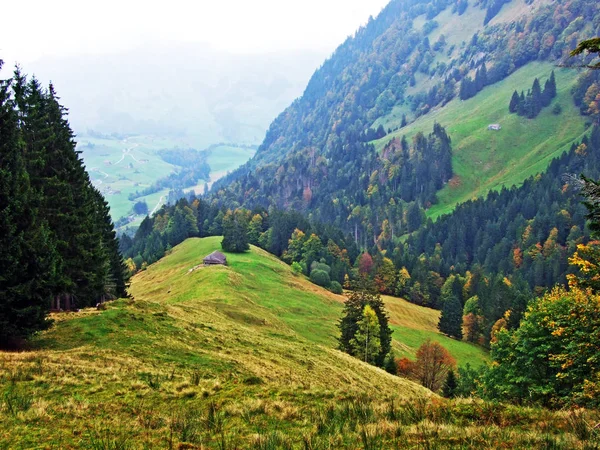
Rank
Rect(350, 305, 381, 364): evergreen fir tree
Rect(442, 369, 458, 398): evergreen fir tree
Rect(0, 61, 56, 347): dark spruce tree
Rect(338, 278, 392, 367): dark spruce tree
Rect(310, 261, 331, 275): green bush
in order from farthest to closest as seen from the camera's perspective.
Result: Rect(310, 261, 331, 275): green bush < Rect(338, 278, 392, 367): dark spruce tree < Rect(350, 305, 381, 364): evergreen fir tree < Rect(442, 369, 458, 398): evergreen fir tree < Rect(0, 61, 56, 347): dark spruce tree

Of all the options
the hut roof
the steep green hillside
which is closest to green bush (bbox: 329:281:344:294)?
the hut roof

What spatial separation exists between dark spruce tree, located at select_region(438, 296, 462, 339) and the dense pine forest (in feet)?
268

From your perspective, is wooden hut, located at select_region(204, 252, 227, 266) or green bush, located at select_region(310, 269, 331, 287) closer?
wooden hut, located at select_region(204, 252, 227, 266)

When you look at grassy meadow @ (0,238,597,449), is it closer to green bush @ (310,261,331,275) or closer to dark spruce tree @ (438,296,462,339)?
dark spruce tree @ (438,296,462,339)

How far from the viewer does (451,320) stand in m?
109

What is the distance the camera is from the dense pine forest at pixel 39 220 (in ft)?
84.8

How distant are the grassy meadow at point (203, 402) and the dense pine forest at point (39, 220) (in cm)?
314

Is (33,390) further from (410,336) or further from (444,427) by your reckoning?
(410,336)

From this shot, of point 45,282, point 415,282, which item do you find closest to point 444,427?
point 45,282

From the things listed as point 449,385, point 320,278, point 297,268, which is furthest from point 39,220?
point 297,268

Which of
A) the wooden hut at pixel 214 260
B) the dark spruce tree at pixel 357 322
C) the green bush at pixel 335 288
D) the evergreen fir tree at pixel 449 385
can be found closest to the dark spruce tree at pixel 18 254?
the dark spruce tree at pixel 357 322

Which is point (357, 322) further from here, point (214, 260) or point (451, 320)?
point (451, 320)

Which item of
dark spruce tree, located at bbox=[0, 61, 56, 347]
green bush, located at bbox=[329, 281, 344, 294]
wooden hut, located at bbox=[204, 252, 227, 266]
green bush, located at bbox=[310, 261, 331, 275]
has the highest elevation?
dark spruce tree, located at bbox=[0, 61, 56, 347]

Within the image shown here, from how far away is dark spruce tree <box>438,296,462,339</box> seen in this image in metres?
109
